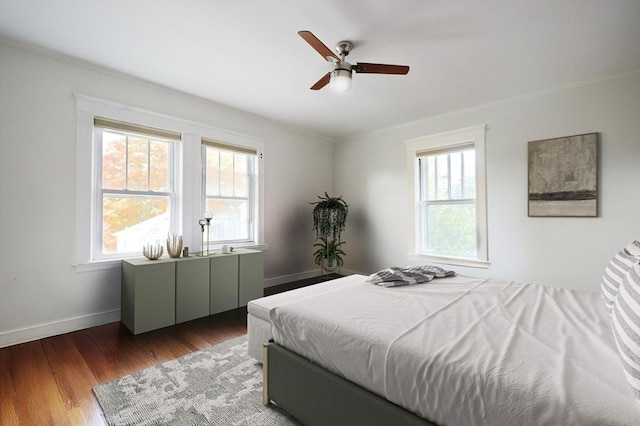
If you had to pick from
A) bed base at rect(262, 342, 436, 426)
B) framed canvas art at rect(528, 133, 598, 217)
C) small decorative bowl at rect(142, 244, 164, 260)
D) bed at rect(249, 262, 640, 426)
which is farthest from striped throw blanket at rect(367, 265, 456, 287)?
small decorative bowl at rect(142, 244, 164, 260)

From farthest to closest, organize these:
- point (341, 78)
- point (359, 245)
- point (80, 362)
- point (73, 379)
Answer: point (359, 245)
point (341, 78)
point (80, 362)
point (73, 379)

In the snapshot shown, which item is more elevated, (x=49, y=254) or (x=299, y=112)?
(x=299, y=112)

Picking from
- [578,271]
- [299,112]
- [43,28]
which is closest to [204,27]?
[43,28]

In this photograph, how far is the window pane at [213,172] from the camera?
12.4 feet

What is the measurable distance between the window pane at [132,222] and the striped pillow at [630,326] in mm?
3499

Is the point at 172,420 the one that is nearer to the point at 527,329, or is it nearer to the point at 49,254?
the point at 527,329

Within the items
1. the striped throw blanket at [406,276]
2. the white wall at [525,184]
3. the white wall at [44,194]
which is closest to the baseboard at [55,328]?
the white wall at [44,194]

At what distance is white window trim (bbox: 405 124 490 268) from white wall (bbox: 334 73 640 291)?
0.24 feet

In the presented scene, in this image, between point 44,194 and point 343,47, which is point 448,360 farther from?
point 44,194

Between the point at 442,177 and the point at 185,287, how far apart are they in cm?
A: 361

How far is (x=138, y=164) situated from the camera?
3197mm

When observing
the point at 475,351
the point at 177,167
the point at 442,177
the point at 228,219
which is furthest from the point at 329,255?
the point at 475,351

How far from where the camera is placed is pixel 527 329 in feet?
4.43

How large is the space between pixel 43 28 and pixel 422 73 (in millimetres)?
3236
